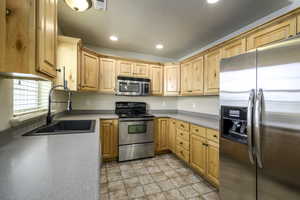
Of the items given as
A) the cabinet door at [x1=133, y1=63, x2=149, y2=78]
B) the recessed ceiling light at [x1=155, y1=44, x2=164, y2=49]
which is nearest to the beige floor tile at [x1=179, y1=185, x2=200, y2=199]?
the cabinet door at [x1=133, y1=63, x2=149, y2=78]

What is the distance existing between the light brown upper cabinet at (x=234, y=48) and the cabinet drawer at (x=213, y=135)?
3.75 feet

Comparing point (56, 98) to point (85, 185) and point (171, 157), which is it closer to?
point (85, 185)

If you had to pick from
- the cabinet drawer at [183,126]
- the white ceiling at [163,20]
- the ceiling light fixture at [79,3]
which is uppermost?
the white ceiling at [163,20]

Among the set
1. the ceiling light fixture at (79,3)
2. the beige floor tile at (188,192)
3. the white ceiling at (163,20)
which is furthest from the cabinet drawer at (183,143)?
the ceiling light fixture at (79,3)


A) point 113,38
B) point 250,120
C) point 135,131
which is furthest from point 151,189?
point 113,38

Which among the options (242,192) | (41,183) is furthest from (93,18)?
(242,192)

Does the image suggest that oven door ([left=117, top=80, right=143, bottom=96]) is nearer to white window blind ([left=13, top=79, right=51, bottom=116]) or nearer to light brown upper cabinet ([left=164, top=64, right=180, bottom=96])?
light brown upper cabinet ([left=164, top=64, right=180, bottom=96])

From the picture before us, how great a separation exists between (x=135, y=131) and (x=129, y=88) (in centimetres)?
98

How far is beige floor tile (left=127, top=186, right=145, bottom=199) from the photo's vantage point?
5.83 ft

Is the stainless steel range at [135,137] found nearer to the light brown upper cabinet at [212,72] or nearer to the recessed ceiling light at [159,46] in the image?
the light brown upper cabinet at [212,72]

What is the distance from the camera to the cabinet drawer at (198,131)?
206 centimetres

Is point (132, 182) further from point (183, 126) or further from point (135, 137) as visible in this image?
point (183, 126)

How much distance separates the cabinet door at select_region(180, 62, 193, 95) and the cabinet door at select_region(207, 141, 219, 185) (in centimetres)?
124

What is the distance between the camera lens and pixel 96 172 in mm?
632
